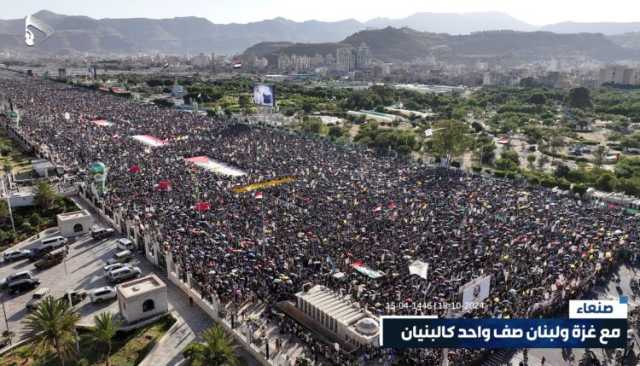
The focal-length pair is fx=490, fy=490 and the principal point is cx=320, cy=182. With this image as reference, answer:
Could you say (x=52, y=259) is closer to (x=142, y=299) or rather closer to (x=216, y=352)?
(x=142, y=299)

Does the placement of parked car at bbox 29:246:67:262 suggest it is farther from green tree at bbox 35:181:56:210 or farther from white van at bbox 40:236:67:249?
green tree at bbox 35:181:56:210

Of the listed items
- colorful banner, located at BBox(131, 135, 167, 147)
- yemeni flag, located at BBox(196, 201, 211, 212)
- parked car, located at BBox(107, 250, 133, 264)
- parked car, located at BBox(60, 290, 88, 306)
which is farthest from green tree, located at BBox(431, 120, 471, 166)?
parked car, located at BBox(60, 290, 88, 306)

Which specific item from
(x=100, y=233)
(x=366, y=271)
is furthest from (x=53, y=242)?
(x=366, y=271)

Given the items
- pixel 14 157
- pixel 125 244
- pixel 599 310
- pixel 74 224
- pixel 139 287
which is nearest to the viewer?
pixel 599 310

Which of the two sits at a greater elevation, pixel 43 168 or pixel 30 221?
pixel 43 168

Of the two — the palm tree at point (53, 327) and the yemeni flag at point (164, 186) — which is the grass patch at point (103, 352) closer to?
the palm tree at point (53, 327)

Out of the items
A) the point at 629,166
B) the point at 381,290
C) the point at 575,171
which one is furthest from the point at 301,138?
the point at 381,290
